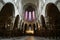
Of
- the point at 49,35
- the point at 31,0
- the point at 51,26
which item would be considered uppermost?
the point at 31,0

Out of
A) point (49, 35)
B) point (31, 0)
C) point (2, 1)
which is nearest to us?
point (49, 35)

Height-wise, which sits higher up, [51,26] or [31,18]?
[31,18]

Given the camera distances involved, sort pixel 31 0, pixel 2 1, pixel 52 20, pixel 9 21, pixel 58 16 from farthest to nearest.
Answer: pixel 31 0 → pixel 2 1 → pixel 9 21 → pixel 52 20 → pixel 58 16

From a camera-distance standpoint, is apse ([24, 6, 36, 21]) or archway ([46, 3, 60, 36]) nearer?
archway ([46, 3, 60, 36])

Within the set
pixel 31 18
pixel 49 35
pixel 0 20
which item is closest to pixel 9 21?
pixel 0 20

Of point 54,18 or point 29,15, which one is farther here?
point 29,15

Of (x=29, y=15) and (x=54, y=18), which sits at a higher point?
(x=29, y=15)

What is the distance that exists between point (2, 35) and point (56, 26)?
4.54 meters

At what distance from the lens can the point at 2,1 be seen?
13.4 metres

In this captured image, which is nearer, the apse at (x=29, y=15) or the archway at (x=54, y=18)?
the archway at (x=54, y=18)

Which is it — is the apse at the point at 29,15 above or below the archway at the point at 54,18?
above

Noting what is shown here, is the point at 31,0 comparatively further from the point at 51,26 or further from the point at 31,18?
the point at 51,26

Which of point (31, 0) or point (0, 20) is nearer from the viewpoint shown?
point (0, 20)

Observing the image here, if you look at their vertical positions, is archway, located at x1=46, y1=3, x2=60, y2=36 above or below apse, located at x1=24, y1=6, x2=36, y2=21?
below
